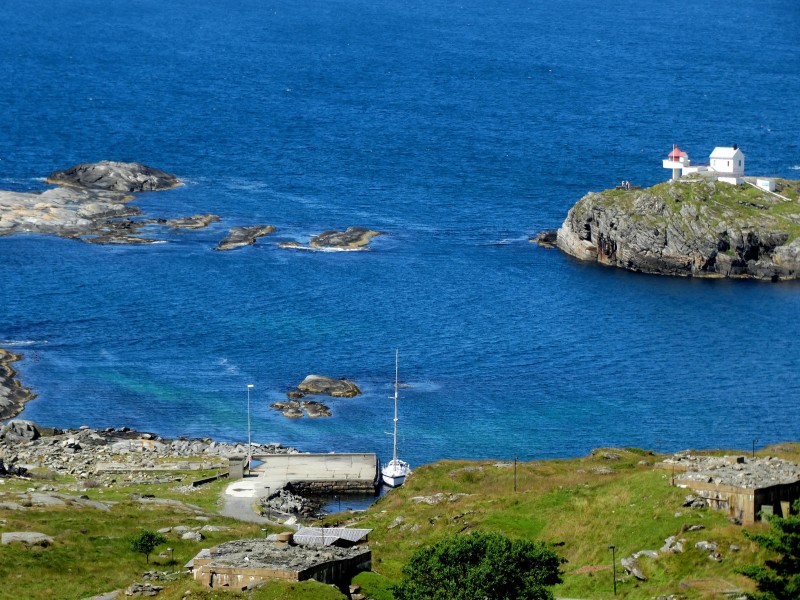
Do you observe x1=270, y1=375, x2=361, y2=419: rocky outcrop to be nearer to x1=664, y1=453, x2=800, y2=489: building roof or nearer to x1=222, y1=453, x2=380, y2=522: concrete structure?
x1=222, y1=453, x2=380, y2=522: concrete structure

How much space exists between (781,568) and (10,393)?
299 feet

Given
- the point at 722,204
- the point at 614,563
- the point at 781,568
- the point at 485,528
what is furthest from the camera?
the point at 722,204

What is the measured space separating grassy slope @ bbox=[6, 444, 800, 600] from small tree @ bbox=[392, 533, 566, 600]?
11.3ft

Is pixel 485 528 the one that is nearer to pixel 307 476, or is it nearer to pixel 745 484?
pixel 745 484

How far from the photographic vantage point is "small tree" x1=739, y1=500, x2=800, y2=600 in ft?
218

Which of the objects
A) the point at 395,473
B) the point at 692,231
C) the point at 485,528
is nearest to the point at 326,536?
→ the point at 485,528

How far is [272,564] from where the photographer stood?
73.8 meters

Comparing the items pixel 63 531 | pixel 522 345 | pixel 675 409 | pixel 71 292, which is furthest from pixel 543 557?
pixel 71 292

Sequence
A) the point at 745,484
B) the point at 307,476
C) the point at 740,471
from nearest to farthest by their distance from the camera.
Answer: the point at 745,484 < the point at 740,471 < the point at 307,476

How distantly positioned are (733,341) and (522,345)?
20.3 meters

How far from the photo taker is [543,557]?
75188mm

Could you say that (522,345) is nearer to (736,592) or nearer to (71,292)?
(71,292)

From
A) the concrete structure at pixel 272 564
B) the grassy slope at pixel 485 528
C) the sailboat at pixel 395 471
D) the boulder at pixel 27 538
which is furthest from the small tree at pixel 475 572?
the sailboat at pixel 395 471

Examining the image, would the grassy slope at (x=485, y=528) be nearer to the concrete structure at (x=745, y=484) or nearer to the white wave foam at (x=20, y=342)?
the concrete structure at (x=745, y=484)
